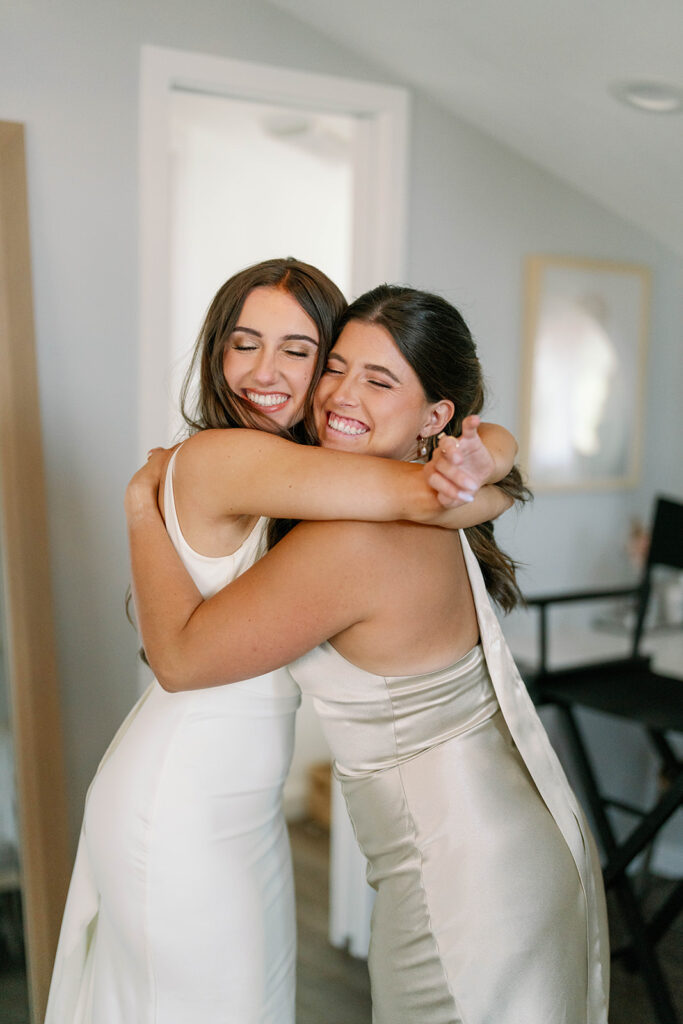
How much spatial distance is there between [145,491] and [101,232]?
975 mm

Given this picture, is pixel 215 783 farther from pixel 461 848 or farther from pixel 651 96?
pixel 651 96

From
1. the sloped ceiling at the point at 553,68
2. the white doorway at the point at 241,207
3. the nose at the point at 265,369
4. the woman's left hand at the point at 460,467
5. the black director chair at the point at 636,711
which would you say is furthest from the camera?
the white doorway at the point at 241,207

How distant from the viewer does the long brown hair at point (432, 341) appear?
4.97 ft

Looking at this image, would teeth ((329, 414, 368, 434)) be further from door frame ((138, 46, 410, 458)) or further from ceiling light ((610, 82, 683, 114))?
ceiling light ((610, 82, 683, 114))

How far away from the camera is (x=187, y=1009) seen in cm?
160

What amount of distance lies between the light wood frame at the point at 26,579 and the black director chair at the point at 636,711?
1312 mm

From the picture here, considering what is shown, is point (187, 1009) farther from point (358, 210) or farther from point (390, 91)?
point (390, 91)

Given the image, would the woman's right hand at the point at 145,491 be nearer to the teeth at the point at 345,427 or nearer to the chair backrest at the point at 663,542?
the teeth at the point at 345,427

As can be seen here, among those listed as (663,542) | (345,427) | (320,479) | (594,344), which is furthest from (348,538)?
(594,344)

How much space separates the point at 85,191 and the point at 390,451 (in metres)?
1.18

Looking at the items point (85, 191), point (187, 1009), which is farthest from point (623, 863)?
point (85, 191)

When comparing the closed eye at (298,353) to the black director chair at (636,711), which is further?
the black director chair at (636,711)

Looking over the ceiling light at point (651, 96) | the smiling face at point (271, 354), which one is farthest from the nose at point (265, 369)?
the ceiling light at point (651, 96)

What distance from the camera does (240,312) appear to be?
5.48 ft
